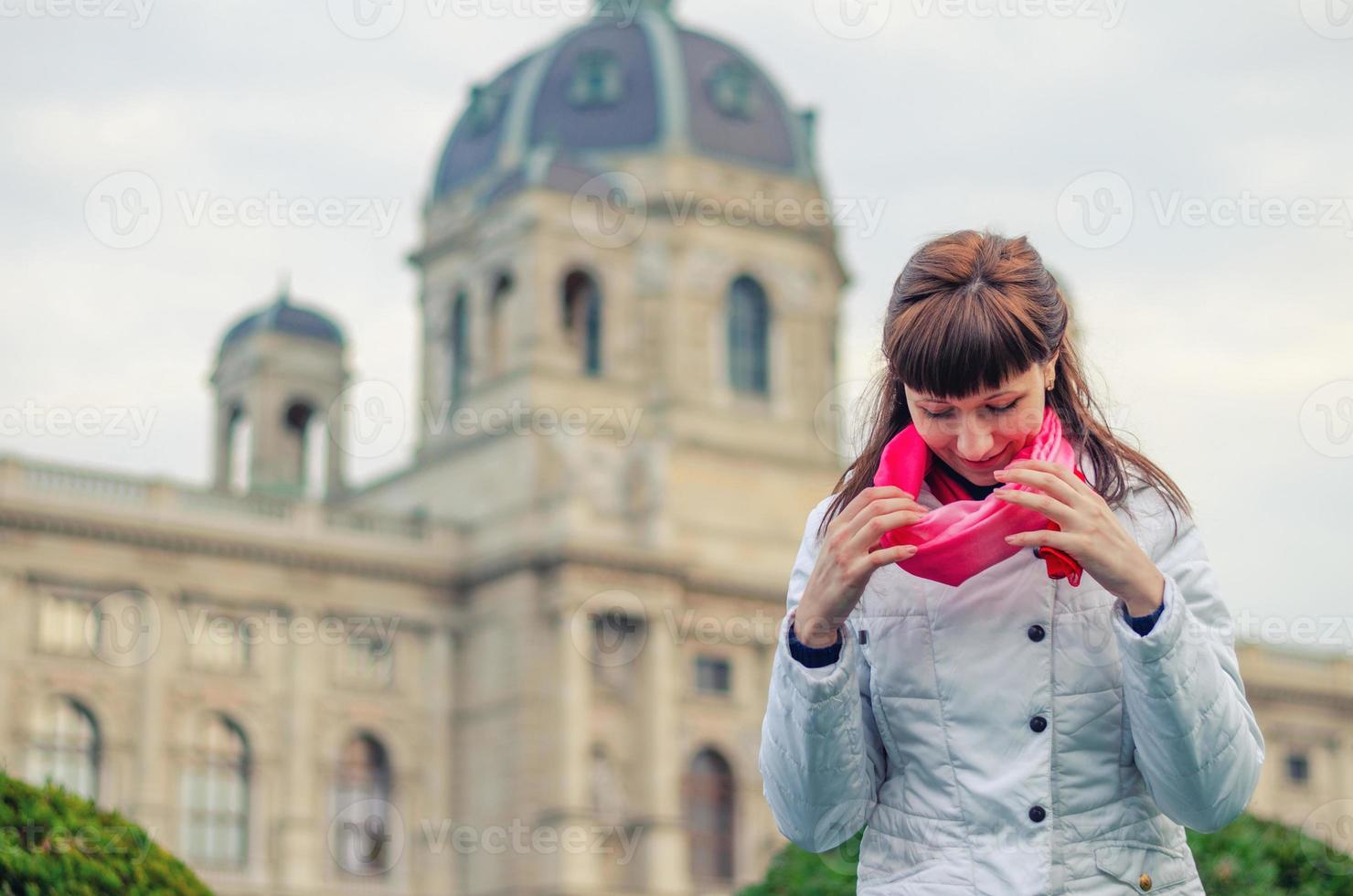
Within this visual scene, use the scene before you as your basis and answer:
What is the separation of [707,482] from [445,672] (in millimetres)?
6847

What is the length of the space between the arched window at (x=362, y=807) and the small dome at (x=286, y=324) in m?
11.5

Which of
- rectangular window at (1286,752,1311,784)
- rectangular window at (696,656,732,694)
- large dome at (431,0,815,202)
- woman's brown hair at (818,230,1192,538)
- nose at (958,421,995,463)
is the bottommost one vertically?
nose at (958,421,995,463)

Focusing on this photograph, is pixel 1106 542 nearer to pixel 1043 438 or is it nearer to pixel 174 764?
pixel 1043 438

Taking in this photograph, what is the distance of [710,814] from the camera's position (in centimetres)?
4400

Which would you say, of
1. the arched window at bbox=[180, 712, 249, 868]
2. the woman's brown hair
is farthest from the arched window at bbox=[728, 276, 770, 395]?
the woman's brown hair

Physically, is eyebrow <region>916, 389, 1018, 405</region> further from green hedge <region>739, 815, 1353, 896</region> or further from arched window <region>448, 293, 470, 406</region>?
arched window <region>448, 293, 470, 406</region>

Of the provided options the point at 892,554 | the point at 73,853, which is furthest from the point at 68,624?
the point at 892,554

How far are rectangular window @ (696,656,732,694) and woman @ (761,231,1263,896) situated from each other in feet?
132

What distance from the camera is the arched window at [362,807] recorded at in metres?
41.4

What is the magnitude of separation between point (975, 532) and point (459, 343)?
47566 millimetres

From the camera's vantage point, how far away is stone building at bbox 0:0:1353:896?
40.3 metres

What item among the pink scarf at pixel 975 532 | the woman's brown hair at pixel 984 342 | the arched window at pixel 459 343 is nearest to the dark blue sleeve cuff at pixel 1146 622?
the pink scarf at pixel 975 532

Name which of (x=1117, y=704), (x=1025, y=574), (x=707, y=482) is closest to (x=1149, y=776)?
(x=1117, y=704)

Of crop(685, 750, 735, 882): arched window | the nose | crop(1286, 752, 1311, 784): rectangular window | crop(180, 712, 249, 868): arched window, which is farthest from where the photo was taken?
crop(1286, 752, 1311, 784): rectangular window
